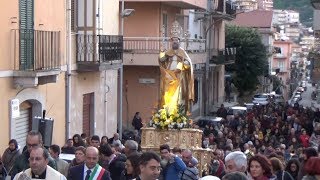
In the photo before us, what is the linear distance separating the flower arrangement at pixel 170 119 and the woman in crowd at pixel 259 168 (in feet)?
37.7

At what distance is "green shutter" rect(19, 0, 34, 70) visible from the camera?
2033 cm

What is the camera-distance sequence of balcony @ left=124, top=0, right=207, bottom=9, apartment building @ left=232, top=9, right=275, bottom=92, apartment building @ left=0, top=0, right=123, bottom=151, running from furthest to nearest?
apartment building @ left=232, top=9, right=275, bottom=92 → balcony @ left=124, top=0, right=207, bottom=9 → apartment building @ left=0, top=0, right=123, bottom=151

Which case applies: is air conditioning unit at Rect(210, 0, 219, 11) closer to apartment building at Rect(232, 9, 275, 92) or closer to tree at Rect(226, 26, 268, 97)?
tree at Rect(226, 26, 268, 97)

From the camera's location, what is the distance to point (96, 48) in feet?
86.1

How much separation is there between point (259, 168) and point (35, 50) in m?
11.6

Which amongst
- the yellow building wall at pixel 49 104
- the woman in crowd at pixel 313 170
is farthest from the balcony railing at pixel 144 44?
the woman in crowd at pixel 313 170

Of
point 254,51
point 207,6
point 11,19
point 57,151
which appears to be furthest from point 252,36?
point 57,151

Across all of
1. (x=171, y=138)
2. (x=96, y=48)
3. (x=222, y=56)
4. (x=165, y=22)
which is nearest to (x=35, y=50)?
(x=171, y=138)

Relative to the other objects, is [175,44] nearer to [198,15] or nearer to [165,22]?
[165,22]

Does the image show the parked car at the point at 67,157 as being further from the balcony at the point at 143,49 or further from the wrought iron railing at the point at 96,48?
the balcony at the point at 143,49

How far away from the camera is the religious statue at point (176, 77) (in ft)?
73.8

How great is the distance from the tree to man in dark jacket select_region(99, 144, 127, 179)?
4957 centimetres

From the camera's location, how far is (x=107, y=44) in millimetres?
26875

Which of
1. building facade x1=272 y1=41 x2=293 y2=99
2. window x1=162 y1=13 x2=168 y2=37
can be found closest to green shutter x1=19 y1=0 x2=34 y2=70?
window x1=162 y1=13 x2=168 y2=37
